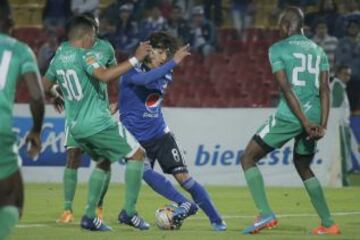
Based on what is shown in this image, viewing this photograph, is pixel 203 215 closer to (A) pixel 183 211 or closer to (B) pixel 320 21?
(A) pixel 183 211

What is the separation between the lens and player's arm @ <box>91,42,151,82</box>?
11016 millimetres

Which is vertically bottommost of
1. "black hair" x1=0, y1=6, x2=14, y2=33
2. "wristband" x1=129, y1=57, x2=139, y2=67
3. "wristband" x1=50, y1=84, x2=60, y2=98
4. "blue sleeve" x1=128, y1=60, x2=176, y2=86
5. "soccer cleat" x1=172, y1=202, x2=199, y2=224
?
"soccer cleat" x1=172, y1=202, x2=199, y2=224

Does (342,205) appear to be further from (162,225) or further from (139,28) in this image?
(139,28)

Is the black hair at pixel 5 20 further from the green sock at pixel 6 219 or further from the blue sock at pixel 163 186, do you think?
the blue sock at pixel 163 186

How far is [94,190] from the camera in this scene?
38.8ft

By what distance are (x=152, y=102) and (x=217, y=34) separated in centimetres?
1341

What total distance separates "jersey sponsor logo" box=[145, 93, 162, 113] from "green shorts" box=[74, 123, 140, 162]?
44.9 inches

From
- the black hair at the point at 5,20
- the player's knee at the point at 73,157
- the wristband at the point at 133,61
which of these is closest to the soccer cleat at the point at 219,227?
the player's knee at the point at 73,157

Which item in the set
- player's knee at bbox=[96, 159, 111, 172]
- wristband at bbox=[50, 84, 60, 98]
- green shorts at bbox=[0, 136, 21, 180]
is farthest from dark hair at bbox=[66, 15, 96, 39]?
green shorts at bbox=[0, 136, 21, 180]

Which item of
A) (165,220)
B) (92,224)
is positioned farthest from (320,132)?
(92,224)

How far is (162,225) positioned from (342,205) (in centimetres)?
428

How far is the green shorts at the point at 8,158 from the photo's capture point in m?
7.85

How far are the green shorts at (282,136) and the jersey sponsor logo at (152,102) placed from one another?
4.67 ft

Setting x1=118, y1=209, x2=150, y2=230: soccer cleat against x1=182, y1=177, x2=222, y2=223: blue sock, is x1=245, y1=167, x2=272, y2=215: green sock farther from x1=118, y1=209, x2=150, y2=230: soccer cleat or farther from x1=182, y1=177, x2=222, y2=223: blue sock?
x1=118, y1=209, x2=150, y2=230: soccer cleat
